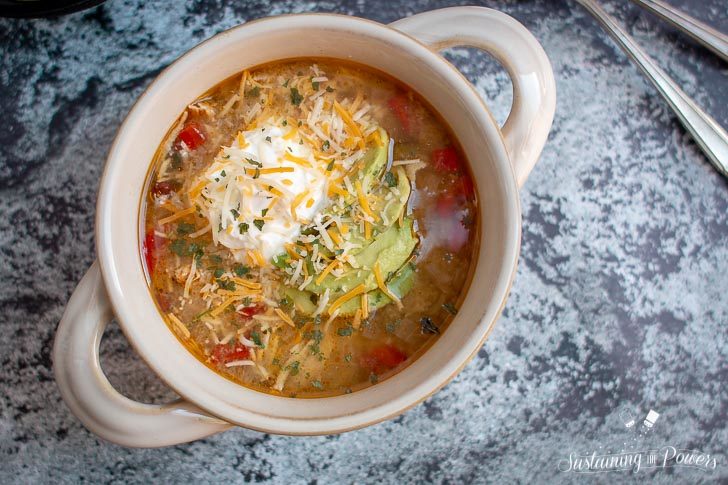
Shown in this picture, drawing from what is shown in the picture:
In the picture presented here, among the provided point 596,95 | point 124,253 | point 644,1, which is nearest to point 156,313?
point 124,253

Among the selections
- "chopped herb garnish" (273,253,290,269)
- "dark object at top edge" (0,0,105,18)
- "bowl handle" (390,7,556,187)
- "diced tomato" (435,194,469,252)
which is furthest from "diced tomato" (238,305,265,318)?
"dark object at top edge" (0,0,105,18)

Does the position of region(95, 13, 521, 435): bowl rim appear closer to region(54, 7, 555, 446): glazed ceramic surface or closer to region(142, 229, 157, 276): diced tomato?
region(54, 7, 555, 446): glazed ceramic surface

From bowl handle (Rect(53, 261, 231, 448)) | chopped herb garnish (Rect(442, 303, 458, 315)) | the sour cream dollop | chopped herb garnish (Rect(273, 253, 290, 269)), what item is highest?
the sour cream dollop

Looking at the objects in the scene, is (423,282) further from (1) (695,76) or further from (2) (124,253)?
(1) (695,76)

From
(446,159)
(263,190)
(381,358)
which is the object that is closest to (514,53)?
(446,159)

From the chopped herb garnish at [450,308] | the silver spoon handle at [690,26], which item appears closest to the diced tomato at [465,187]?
the chopped herb garnish at [450,308]

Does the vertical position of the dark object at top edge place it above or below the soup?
above
